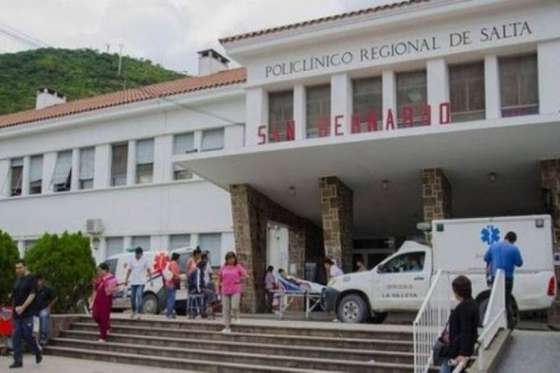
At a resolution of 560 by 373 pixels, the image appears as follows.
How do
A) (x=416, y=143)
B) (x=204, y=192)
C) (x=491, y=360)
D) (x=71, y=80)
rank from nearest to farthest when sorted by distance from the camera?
(x=491, y=360)
(x=416, y=143)
(x=204, y=192)
(x=71, y=80)

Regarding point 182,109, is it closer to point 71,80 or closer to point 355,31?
point 355,31

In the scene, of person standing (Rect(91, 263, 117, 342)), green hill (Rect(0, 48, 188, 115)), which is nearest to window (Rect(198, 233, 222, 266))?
person standing (Rect(91, 263, 117, 342))

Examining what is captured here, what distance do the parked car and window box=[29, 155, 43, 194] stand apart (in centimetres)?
920

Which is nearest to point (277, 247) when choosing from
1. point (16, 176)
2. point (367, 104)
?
point (367, 104)

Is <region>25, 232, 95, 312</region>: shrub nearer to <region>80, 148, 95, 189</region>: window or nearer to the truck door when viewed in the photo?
the truck door

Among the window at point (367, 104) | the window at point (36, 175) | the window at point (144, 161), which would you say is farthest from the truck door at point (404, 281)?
the window at point (36, 175)

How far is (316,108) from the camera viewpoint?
19.9 m

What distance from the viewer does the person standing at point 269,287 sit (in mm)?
18719

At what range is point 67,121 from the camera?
87.6 ft

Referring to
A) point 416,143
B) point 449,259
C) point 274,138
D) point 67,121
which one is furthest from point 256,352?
point 67,121

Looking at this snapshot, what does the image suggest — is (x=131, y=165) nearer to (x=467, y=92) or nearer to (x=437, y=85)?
(x=437, y=85)

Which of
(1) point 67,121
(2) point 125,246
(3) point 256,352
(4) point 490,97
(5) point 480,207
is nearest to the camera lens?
(3) point 256,352

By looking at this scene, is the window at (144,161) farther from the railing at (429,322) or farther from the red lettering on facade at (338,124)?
the railing at (429,322)

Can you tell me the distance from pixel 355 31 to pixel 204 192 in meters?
7.92
